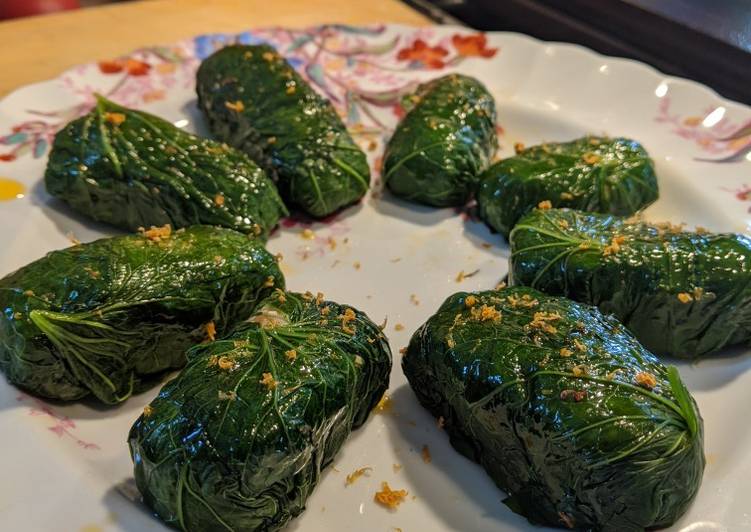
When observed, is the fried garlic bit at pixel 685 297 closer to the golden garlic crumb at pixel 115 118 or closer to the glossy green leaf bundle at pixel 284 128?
the glossy green leaf bundle at pixel 284 128

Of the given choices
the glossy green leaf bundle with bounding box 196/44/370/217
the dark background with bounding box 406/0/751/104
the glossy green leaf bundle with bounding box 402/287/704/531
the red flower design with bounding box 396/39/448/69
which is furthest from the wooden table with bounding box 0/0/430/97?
the glossy green leaf bundle with bounding box 402/287/704/531

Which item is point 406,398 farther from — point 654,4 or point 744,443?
point 654,4

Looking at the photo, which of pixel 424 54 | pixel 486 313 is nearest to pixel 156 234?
pixel 486 313

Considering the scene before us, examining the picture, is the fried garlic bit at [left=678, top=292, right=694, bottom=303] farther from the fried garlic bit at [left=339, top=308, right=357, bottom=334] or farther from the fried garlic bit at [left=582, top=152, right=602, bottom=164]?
the fried garlic bit at [left=339, top=308, right=357, bottom=334]

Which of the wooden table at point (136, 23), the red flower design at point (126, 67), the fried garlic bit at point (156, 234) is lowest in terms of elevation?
the wooden table at point (136, 23)

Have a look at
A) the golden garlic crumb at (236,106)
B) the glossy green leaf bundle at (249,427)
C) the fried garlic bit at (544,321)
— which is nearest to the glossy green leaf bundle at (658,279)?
the fried garlic bit at (544,321)

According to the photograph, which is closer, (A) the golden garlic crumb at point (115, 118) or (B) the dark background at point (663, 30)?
(A) the golden garlic crumb at point (115, 118)

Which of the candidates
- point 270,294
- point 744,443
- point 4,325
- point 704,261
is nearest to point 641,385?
point 744,443
